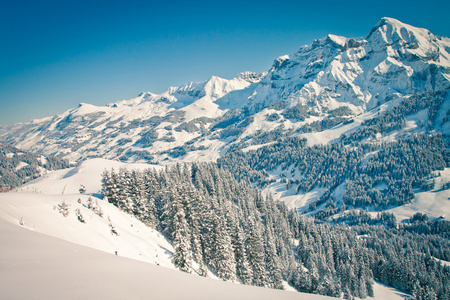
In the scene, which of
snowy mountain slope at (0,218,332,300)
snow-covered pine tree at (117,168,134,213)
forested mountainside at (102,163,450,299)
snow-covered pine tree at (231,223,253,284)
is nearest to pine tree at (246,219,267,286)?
forested mountainside at (102,163,450,299)

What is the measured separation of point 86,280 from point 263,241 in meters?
59.8

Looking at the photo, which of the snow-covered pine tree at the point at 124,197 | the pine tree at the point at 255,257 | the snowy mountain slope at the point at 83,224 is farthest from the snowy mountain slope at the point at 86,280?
the snow-covered pine tree at the point at 124,197

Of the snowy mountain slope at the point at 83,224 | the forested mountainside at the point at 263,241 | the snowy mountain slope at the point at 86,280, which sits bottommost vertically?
the forested mountainside at the point at 263,241

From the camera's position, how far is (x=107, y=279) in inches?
327

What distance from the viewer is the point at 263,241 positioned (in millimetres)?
61906

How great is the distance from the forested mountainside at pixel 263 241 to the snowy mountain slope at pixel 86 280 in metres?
27.9

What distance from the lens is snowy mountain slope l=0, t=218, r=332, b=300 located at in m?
6.87

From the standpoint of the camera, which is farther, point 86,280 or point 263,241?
point 263,241

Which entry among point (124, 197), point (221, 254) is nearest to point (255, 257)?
point (221, 254)

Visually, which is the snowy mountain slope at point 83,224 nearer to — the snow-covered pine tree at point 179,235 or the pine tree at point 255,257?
the snow-covered pine tree at point 179,235

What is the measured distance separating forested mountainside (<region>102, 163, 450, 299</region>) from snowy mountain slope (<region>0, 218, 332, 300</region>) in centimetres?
2785

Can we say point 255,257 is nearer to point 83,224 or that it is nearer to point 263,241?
point 263,241

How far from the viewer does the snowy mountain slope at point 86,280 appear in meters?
6.87

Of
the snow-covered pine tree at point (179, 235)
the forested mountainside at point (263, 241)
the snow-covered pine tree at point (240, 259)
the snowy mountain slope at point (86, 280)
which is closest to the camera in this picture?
the snowy mountain slope at point (86, 280)
